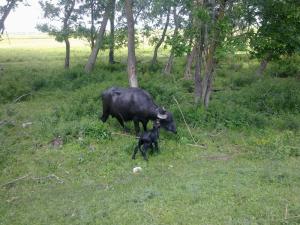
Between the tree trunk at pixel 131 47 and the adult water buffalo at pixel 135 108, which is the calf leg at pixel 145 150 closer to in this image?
the adult water buffalo at pixel 135 108

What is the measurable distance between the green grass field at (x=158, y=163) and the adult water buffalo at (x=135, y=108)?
56cm

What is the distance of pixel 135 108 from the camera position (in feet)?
39.3

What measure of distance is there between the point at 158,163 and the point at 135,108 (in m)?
2.40

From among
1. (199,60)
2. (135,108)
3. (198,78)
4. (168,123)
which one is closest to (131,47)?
(199,60)

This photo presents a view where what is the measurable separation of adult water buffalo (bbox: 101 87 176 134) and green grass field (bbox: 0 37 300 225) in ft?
1.83

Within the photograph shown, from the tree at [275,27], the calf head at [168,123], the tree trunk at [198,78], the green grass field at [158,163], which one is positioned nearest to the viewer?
the green grass field at [158,163]

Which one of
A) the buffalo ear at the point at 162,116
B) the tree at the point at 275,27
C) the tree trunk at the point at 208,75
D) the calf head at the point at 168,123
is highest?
the tree at the point at 275,27

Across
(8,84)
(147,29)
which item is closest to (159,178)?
(8,84)

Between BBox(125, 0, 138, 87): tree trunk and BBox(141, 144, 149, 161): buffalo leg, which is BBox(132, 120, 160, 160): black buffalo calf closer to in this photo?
BBox(141, 144, 149, 161): buffalo leg

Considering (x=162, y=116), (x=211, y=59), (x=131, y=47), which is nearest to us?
(x=162, y=116)

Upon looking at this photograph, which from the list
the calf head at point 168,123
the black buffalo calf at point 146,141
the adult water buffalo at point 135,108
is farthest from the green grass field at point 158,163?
the adult water buffalo at point 135,108

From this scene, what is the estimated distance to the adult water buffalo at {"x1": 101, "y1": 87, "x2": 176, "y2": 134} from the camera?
11594 mm

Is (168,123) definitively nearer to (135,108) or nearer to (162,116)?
(162,116)

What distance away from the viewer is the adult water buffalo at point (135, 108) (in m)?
11.6
